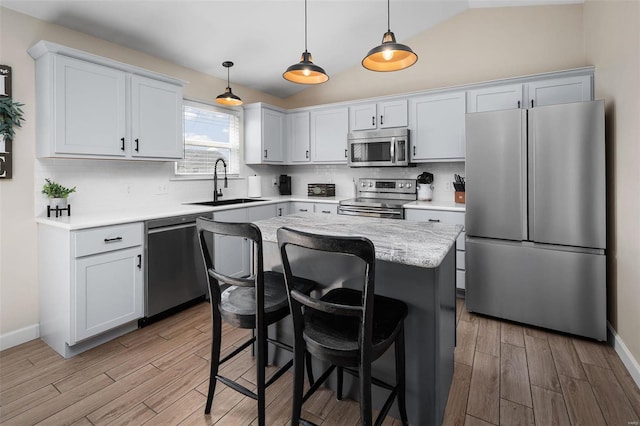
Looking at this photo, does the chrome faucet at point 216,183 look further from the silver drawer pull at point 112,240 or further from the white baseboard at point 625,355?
the white baseboard at point 625,355

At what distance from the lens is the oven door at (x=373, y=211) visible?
3.63 m

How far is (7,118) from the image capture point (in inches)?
94.8

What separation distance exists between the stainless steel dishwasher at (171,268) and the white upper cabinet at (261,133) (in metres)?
1.57

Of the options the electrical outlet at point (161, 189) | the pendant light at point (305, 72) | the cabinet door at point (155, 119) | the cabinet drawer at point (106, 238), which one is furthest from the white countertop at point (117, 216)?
the pendant light at point (305, 72)

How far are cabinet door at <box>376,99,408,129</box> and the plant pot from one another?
10.9ft

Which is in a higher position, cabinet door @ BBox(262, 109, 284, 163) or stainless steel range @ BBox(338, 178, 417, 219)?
cabinet door @ BBox(262, 109, 284, 163)

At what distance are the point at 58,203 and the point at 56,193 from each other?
93 millimetres

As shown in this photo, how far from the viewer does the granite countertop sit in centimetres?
137

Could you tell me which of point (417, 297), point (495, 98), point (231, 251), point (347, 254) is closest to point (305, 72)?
point (347, 254)

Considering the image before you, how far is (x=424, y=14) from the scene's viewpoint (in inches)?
148

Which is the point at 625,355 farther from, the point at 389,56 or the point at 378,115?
the point at 378,115

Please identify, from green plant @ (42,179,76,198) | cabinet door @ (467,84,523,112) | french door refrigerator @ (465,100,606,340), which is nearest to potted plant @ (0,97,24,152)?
green plant @ (42,179,76,198)

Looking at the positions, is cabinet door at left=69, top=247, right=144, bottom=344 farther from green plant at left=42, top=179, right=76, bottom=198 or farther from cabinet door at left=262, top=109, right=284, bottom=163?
cabinet door at left=262, top=109, right=284, bottom=163

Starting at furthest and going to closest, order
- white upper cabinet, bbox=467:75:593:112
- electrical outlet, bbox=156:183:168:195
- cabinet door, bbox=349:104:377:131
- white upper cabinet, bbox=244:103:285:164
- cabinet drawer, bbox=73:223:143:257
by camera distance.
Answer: white upper cabinet, bbox=244:103:285:164 < cabinet door, bbox=349:104:377:131 < electrical outlet, bbox=156:183:168:195 < white upper cabinet, bbox=467:75:593:112 < cabinet drawer, bbox=73:223:143:257
